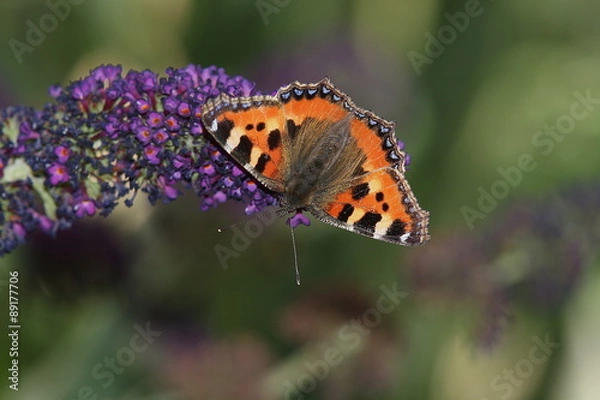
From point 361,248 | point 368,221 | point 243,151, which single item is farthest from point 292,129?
point 361,248

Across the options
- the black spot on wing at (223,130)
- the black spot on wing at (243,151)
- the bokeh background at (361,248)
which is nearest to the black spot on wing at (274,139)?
the black spot on wing at (243,151)

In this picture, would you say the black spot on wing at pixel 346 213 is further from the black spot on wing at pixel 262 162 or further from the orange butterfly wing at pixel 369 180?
the black spot on wing at pixel 262 162

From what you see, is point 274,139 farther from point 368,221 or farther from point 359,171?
point 368,221

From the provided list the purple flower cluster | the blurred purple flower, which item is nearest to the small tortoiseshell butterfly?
the purple flower cluster

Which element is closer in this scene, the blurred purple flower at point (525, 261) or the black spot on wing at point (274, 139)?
the black spot on wing at point (274, 139)

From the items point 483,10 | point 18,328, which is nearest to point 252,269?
point 18,328

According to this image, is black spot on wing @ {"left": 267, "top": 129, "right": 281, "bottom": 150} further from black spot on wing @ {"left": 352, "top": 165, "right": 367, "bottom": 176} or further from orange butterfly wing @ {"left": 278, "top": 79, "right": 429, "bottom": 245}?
black spot on wing @ {"left": 352, "top": 165, "right": 367, "bottom": 176}
